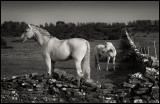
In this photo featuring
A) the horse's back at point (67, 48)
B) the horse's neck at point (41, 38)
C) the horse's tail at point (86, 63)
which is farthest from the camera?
the horse's neck at point (41, 38)

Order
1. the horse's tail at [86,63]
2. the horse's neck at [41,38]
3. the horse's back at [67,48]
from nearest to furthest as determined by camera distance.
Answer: the horse's back at [67,48] < the horse's tail at [86,63] < the horse's neck at [41,38]

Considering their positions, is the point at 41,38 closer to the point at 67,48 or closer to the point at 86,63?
the point at 67,48

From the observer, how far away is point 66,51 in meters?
11.3

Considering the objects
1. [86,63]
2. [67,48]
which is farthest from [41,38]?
[86,63]

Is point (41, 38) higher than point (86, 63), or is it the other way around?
point (41, 38)

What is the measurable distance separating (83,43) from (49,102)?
7.28ft

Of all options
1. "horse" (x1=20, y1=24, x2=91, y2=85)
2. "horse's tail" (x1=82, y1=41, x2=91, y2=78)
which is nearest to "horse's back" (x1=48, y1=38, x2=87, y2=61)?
"horse" (x1=20, y1=24, x2=91, y2=85)

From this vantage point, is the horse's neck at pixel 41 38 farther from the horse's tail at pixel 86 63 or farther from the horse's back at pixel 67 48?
the horse's tail at pixel 86 63

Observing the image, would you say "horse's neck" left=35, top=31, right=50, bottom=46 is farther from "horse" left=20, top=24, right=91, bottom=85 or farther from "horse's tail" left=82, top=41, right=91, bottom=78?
"horse's tail" left=82, top=41, right=91, bottom=78

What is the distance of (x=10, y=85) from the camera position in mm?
11844

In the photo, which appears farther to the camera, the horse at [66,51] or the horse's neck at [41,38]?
the horse's neck at [41,38]

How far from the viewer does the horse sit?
36.6ft

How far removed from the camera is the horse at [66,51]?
11.1 metres

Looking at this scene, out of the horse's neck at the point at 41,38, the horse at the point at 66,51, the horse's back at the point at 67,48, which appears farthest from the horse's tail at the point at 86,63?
the horse's neck at the point at 41,38
